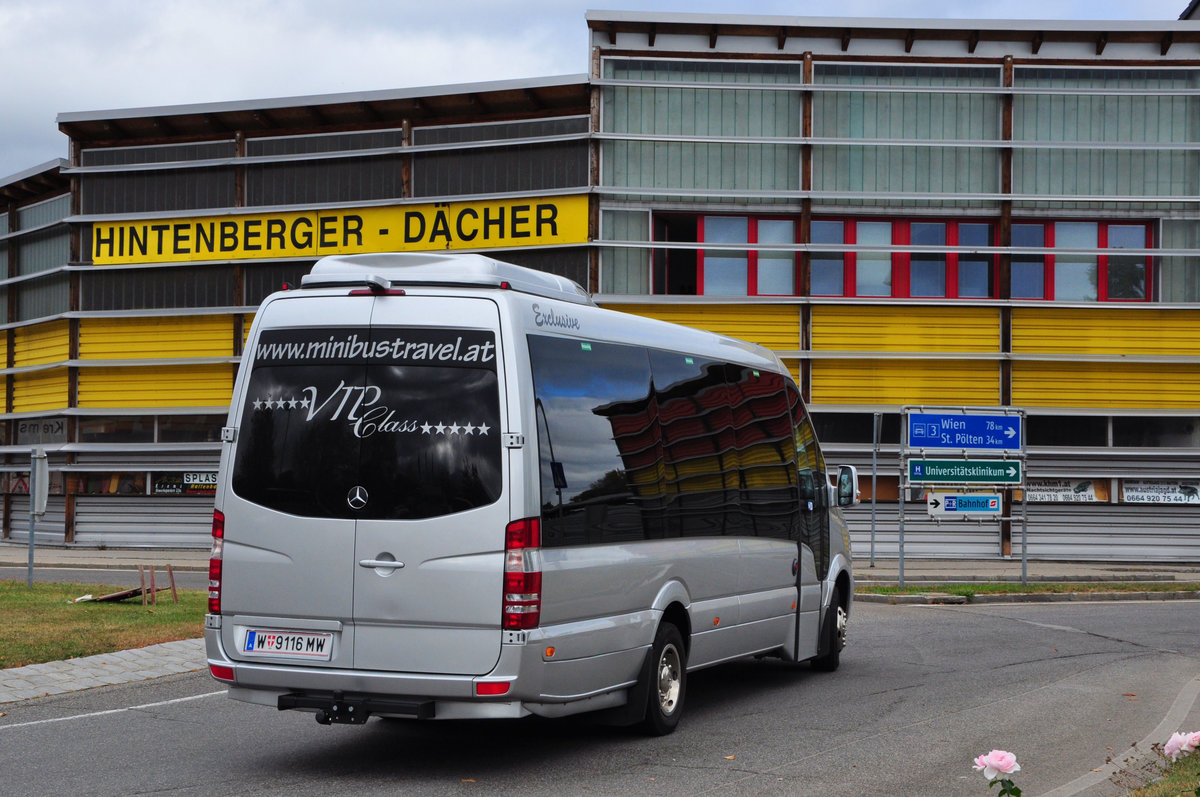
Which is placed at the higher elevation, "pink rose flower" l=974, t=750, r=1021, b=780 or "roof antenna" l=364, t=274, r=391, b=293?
"roof antenna" l=364, t=274, r=391, b=293

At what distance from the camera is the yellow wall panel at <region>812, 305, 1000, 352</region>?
29.4m

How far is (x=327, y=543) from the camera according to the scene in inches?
313

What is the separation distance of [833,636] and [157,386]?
24307mm

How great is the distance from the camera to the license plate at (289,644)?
25.9ft

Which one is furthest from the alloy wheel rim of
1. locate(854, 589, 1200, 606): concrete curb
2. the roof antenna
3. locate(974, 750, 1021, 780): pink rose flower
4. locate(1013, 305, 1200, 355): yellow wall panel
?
locate(1013, 305, 1200, 355): yellow wall panel

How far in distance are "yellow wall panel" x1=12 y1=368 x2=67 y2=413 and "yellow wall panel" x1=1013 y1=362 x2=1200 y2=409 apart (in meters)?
22.5

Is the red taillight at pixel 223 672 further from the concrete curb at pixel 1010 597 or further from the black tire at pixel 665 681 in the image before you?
the concrete curb at pixel 1010 597

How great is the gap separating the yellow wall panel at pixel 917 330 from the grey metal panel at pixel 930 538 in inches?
132

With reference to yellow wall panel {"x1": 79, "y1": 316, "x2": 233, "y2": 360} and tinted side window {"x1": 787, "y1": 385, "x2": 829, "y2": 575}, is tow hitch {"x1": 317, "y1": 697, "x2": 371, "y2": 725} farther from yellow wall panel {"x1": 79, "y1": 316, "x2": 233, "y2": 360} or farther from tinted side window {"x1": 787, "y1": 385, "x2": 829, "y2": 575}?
yellow wall panel {"x1": 79, "y1": 316, "x2": 233, "y2": 360}

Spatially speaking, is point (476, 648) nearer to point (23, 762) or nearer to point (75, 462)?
point (23, 762)

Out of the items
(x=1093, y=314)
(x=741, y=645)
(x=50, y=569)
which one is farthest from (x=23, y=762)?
(x=1093, y=314)

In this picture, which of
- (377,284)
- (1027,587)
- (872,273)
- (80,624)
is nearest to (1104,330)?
(872,273)

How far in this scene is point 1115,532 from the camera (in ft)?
95.2

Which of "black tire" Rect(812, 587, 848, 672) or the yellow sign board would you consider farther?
the yellow sign board
